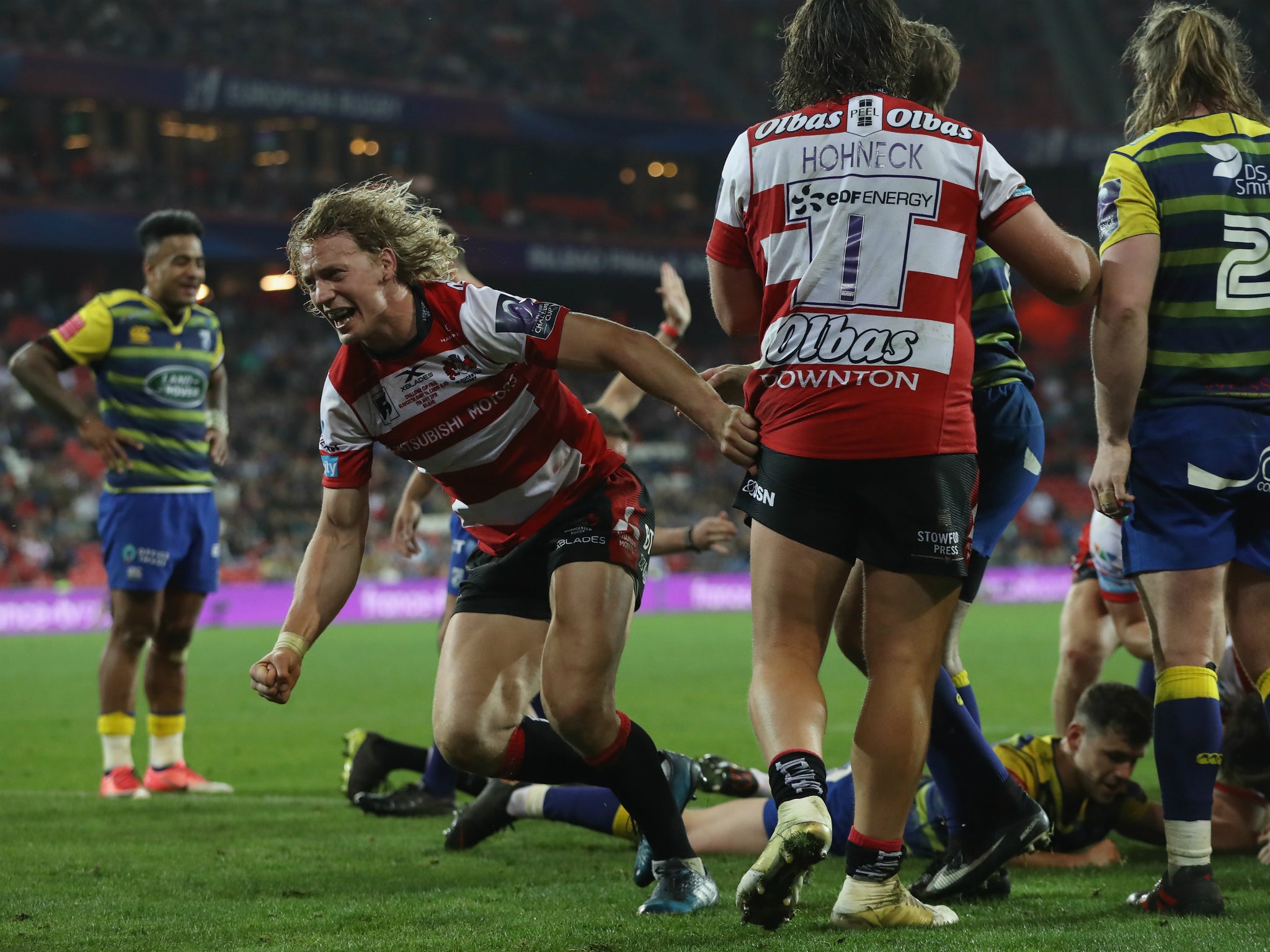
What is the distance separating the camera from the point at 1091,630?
20.2 ft

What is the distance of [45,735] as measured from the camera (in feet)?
29.6

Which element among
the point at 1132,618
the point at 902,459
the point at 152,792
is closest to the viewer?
the point at 902,459

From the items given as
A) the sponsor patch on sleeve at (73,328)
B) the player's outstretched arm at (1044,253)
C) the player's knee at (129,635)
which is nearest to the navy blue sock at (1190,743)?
the player's outstretched arm at (1044,253)

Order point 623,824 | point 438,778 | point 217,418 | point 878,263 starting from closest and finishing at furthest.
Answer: point 878,263 → point 623,824 → point 438,778 → point 217,418

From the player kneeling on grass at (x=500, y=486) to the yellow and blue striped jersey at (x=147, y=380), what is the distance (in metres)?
3.34

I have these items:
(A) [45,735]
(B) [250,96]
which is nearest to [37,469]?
(B) [250,96]

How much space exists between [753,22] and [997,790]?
3775 centimetres

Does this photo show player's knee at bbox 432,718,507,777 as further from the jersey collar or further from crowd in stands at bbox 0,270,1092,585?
crowd in stands at bbox 0,270,1092,585

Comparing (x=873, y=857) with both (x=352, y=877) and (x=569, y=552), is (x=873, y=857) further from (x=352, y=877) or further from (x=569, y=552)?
(x=352, y=877)

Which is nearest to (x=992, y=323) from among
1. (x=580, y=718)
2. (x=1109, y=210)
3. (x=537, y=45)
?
(x=1109, y=210)

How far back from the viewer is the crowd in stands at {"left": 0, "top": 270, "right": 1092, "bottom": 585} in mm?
22516

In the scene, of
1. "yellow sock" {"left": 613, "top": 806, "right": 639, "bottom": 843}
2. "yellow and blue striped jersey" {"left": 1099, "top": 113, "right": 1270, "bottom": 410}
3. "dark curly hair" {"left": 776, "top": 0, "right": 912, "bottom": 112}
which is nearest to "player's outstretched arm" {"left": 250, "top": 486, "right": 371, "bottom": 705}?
"yellow sock" {"left": 613, "top": 806, "right": 639, "bottom": 843}

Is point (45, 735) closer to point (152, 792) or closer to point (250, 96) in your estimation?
point (152, 792)

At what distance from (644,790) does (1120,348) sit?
1.77 meters
